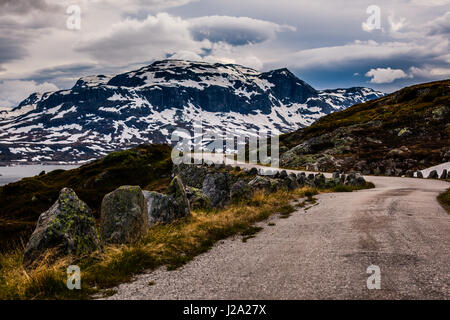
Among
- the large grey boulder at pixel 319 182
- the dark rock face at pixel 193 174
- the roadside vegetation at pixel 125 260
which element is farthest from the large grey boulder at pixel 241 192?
the dark rock face at pixel 193 174

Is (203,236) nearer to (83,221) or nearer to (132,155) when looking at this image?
(83,221)

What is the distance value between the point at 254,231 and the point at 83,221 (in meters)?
6.89

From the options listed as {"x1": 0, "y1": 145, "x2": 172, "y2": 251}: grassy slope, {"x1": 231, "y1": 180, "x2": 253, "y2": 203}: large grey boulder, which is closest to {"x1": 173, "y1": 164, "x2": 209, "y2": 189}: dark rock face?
{"x1": 0, "y1": 145, "x2": 172, "y2": 251}: grassy slope

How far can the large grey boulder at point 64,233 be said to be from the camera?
8.62m

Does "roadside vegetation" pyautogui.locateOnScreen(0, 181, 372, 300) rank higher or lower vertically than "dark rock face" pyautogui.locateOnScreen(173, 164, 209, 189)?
higher

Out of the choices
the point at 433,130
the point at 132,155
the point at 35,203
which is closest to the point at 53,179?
the point at 132,155

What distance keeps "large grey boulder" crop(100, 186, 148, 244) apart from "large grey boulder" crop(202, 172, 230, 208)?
7907 millimetres

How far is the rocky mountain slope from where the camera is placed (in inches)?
1879

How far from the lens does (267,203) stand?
19.0 m

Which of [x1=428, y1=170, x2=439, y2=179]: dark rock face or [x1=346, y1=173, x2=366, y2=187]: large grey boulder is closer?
[x1=346, y1=173, x2=366, y2=187]: large grey boulder

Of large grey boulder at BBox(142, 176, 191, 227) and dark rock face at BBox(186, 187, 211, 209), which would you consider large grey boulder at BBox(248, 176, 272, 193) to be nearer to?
dark rock face at BBox(186, 187, 211, 209)

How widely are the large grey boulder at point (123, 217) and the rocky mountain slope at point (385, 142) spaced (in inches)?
1625

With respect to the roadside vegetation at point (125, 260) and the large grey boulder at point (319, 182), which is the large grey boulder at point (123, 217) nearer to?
the roadside vegetation at point (125, 260)
